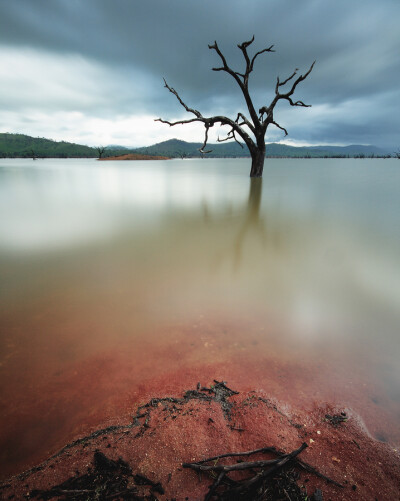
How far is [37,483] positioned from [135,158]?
81.7 m

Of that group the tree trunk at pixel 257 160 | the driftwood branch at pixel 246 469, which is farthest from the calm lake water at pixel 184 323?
the tree trunk at pixel 257 160

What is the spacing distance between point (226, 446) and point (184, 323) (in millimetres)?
1299

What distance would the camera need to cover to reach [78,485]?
133cm

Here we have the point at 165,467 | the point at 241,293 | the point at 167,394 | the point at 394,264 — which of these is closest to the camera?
the point at 165,467

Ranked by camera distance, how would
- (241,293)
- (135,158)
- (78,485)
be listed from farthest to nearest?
(135,158) → (241,293) → (78,485)

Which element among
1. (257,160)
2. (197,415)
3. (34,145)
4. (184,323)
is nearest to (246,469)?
(197,415)

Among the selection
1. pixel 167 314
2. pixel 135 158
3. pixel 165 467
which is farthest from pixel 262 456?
pixel 135 158

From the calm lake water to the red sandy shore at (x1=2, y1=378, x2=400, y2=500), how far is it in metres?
0.13

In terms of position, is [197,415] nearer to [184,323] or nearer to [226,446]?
[226,446]

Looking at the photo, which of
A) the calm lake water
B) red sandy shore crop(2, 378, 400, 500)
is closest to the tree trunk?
the calm lake water

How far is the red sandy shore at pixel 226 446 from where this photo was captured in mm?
1371

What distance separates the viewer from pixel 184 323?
2754 mm

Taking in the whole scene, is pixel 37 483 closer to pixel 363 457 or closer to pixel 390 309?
pixel 363 457

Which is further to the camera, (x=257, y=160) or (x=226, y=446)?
(x=257, y=160)
